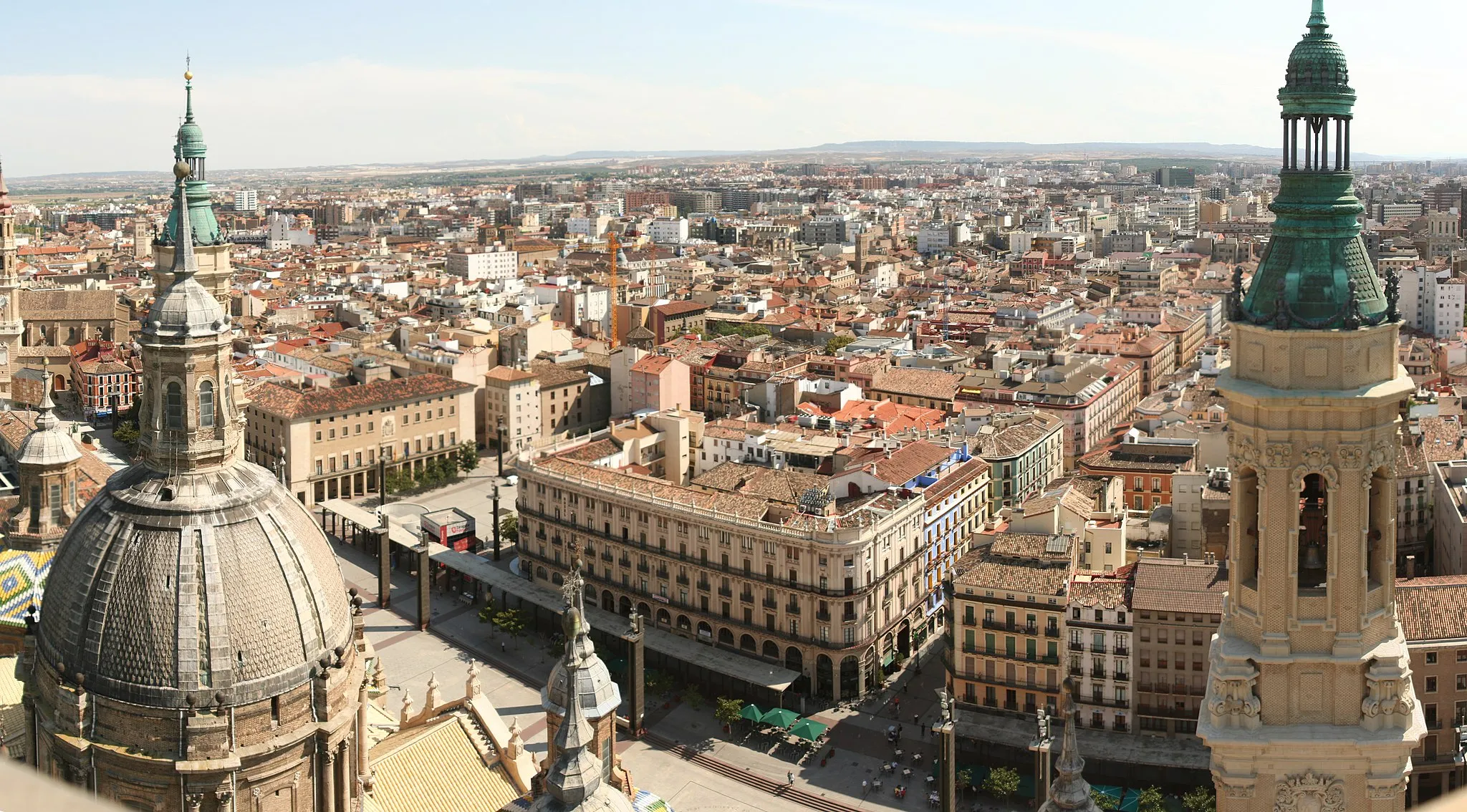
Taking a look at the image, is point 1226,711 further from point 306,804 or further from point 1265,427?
point 306,804

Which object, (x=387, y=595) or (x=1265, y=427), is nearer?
(x=1265, y=427)

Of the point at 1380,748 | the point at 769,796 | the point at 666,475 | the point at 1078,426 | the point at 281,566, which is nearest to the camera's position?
the point at 1380,748

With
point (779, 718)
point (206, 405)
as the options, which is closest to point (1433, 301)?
point (779, 718)

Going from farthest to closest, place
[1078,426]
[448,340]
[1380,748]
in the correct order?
1. [448,340]
2. [1078,426]
3. [1380,748]

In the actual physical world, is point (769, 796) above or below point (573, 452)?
below

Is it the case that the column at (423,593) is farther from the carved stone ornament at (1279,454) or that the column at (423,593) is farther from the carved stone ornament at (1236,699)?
the carved stone ornament at (1279,454)

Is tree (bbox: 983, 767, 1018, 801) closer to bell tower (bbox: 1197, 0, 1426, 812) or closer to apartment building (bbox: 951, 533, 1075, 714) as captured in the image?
apartment building (bbox: 951, 533, 1075, 714)

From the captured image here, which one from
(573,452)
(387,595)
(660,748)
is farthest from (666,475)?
(660,748)
